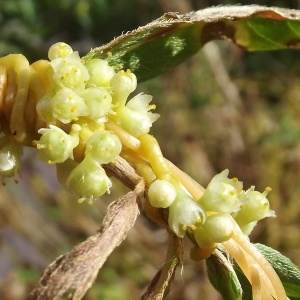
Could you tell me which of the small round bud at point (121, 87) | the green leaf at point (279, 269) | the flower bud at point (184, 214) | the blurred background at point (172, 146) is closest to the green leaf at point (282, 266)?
the green leaf at point (279, 269)

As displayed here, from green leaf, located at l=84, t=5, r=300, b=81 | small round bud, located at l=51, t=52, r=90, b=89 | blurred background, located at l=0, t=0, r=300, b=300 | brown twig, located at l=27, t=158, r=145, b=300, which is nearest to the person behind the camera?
brown twig, located at l=27, t=158, r=145, b=300

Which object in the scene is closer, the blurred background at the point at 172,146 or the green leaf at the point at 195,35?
the green leaf at the point at 195,35

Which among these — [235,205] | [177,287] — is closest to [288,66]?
[177,287]

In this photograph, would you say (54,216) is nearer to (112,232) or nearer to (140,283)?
(140,283)

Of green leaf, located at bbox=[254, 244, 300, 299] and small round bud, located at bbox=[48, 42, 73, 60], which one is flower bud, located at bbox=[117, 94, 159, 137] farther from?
green leaf, located at bbox=[254, 244, 300, 299]

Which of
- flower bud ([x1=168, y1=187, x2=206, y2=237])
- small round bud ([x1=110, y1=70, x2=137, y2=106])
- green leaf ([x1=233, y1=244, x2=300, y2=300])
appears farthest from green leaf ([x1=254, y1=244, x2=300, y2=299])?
small round bud ([x1=110, y1=70, x2=137, y2=106])

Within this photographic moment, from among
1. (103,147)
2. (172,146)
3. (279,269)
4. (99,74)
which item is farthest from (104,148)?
(172,146)

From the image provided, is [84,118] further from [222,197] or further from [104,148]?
[222,197]

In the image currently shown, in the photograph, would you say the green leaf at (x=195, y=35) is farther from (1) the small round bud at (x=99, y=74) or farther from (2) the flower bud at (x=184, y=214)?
(2) the flower bud at (x=184, y=214)
